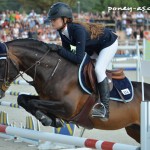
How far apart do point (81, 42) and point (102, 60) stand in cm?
44

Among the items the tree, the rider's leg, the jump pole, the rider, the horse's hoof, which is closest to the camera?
the jump pole

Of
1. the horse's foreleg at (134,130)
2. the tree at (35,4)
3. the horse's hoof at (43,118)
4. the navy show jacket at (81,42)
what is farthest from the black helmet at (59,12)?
the tree at (35,4)

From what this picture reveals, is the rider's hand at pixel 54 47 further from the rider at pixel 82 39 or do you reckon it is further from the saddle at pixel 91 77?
the saddle at pixel 91 77

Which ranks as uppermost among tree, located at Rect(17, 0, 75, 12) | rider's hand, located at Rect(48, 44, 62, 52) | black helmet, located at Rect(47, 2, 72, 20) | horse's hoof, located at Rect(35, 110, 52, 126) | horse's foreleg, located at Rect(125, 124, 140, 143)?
black helmet, located at Rect(47, 2, 72, 20)

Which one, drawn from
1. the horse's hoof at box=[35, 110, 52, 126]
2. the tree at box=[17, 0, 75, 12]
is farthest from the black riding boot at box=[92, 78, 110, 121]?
the tree at box=[17, 0, 75, 12]

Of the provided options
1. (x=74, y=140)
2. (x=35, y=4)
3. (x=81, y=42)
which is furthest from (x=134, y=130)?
(x=35, y=4)

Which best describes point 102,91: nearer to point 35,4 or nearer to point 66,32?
point 66,32

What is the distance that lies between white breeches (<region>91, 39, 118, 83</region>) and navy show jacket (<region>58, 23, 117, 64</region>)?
0.16 ft

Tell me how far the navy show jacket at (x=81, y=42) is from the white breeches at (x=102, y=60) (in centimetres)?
5

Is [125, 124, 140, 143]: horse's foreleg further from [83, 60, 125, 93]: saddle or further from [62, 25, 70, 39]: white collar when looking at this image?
[62, 25, 70, 39]: white collar

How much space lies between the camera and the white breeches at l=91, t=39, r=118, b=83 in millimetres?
5168

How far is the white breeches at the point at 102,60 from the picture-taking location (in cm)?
517

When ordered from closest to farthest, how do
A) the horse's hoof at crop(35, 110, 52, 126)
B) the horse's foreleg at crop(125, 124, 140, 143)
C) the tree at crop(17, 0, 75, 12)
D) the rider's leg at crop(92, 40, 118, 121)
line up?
1. the horse's hoof at crop(35, 110, 52, 126)
2. the rider's leg at crop(92, 40, 118, 121)
3. the horse's foreleg at crop(125, 124, 140, 143)
4. the tree at crop(17, 0, 75, 12)

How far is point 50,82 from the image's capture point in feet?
16.4
